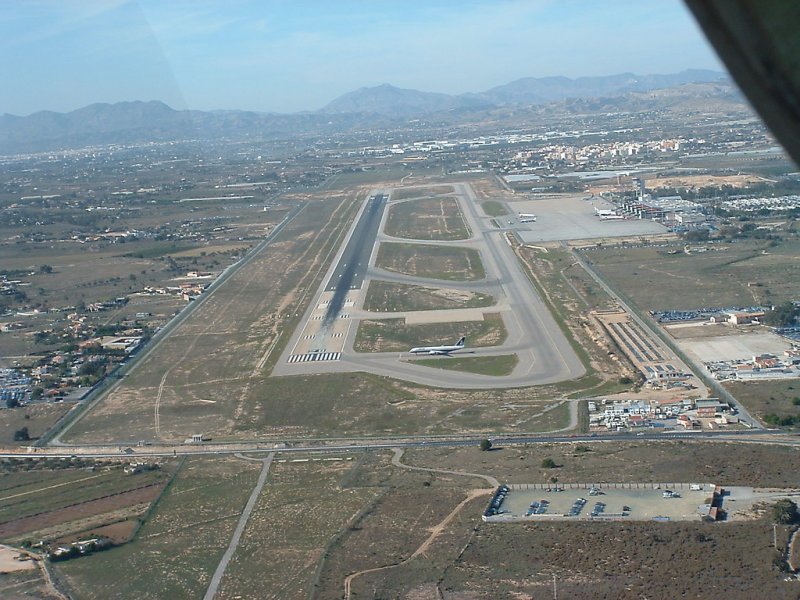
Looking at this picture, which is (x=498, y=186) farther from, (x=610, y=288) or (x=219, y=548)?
(x=219, y=548)

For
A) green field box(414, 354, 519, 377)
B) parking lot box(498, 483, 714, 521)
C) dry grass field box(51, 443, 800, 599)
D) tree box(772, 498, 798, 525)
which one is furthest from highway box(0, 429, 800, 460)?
green field box(414, 354, 519, 377)

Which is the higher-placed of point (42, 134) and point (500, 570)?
point (42, 134)

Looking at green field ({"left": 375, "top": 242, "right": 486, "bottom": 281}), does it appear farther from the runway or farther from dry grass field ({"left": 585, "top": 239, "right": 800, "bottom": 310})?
dry grass field ({"left": 585, "top": 239, "right": 800, "bottom": 310})

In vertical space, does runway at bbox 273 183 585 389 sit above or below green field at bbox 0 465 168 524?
above

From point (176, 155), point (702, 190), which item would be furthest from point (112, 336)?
point (176, 155)

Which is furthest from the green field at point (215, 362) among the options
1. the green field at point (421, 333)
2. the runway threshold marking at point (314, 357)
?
the green field at point (421, 333)

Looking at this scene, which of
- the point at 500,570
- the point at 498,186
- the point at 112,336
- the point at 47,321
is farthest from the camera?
the point at 498,186

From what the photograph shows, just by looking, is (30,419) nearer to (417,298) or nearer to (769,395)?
(417,298)
